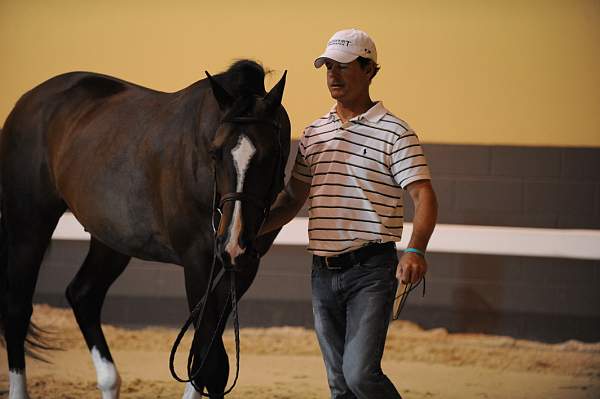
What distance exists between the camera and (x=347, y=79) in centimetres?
240

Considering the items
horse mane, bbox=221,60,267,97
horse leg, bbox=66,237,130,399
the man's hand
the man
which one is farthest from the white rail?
the man's hand

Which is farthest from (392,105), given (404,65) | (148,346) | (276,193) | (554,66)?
(276,193)

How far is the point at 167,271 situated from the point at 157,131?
2.41m

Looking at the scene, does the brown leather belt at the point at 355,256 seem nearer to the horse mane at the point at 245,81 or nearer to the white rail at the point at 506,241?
the horse mane at the point at 245,81

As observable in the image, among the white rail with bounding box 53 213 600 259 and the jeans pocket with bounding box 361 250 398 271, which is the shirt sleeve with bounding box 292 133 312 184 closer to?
the jeans pocket with bounding box 361 250 398 271

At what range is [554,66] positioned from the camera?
498cm

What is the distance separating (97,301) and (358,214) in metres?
1.69

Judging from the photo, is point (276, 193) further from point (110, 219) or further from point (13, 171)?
point (13, 171)

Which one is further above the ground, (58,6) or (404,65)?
(58,6)

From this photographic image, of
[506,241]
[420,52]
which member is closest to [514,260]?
[506,241]

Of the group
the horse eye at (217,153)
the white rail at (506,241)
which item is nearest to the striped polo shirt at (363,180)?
the horse eye at (217,153)

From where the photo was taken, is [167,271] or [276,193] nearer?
[276,193]

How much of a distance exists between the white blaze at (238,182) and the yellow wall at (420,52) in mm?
2738

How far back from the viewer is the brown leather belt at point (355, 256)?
93.0 inches
